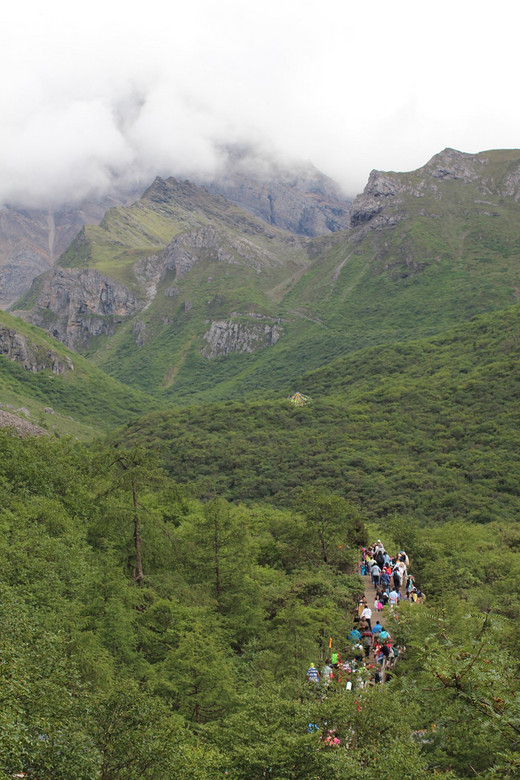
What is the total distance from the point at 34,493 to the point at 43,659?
29.5m

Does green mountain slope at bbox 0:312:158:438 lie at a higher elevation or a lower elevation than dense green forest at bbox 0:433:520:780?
higher

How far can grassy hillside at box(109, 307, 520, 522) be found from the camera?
108312 millimetres

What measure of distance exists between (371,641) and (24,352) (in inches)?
6931

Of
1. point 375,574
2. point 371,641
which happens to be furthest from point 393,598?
point 371,641

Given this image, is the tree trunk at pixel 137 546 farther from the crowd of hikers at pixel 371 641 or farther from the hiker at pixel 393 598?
the hiker at pixel 393 598

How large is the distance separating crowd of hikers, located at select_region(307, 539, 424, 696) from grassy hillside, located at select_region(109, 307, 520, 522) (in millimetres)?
57836

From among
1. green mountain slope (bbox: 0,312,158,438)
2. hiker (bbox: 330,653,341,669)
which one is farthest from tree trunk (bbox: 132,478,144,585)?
green mountain slope (bbox: 0,312,158,438)

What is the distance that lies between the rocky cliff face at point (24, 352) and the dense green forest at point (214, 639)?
134 meters

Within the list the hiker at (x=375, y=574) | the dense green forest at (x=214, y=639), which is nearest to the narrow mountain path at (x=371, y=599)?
the hiker at (x=375, y=574)

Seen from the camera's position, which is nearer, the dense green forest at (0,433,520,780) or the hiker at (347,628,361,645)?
the dense green forest at (0,433,520,780)

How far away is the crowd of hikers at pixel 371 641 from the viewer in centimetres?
2345

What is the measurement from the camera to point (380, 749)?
55.9 feet

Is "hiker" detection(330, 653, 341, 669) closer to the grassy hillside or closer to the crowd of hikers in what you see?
the crowd of hikers

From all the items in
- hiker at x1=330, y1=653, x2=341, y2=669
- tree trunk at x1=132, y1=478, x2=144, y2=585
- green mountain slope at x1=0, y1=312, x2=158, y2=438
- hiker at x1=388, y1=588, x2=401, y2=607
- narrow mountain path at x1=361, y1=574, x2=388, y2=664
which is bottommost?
hiker at x1=330, y1=653, x2=341, y2=669
